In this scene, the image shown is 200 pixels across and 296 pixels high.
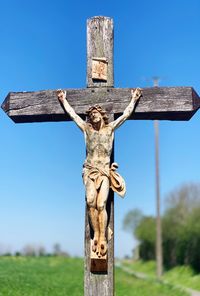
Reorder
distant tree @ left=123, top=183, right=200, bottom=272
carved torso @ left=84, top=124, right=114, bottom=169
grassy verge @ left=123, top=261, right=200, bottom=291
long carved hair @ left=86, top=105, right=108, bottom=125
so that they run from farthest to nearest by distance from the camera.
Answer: distant tree @ left=123, top=183, right=200, bottom=272
grassy verge @ left=123, top=261, right=200, bottom=291
long carved hair @ left=86, top=105, right=108, bottom=125
carved torso @ left=84, top=124, right=114, bottom=169

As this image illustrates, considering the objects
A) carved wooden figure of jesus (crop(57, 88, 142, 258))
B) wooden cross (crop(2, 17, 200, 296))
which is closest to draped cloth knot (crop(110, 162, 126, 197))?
carved wooden figure of jesus (crop(57, 88, 142, 258))

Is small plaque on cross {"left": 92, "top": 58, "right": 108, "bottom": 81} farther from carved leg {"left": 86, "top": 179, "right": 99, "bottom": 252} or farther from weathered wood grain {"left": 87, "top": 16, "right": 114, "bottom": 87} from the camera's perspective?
carved leg {"left": 86, "top": 179, "right": 99, "bottom": 252}

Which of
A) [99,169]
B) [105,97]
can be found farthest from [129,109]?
[99,169]

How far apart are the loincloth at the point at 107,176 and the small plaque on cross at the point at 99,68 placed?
3.10 feet

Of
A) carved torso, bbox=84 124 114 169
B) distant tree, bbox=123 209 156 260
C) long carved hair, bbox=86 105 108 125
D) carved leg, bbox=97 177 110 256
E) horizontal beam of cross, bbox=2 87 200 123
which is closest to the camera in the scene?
carved leg, bbox=97 177 110 256

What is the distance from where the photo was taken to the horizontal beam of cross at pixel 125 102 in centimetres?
669

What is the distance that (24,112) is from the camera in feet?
22.9

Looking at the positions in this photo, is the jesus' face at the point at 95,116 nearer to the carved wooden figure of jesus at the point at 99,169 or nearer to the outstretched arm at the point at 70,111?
the carved wooden figure of jesus at the point at 99,169

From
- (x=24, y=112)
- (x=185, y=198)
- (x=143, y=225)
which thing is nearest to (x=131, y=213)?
(x=143, y=225)

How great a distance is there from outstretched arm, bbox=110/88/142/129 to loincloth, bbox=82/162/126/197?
426mm

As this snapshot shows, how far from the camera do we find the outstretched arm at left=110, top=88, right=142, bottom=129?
257 inches

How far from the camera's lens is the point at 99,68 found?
6781mm

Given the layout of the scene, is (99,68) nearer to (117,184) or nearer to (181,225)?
(117,184)

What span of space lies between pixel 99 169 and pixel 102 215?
42 cm
